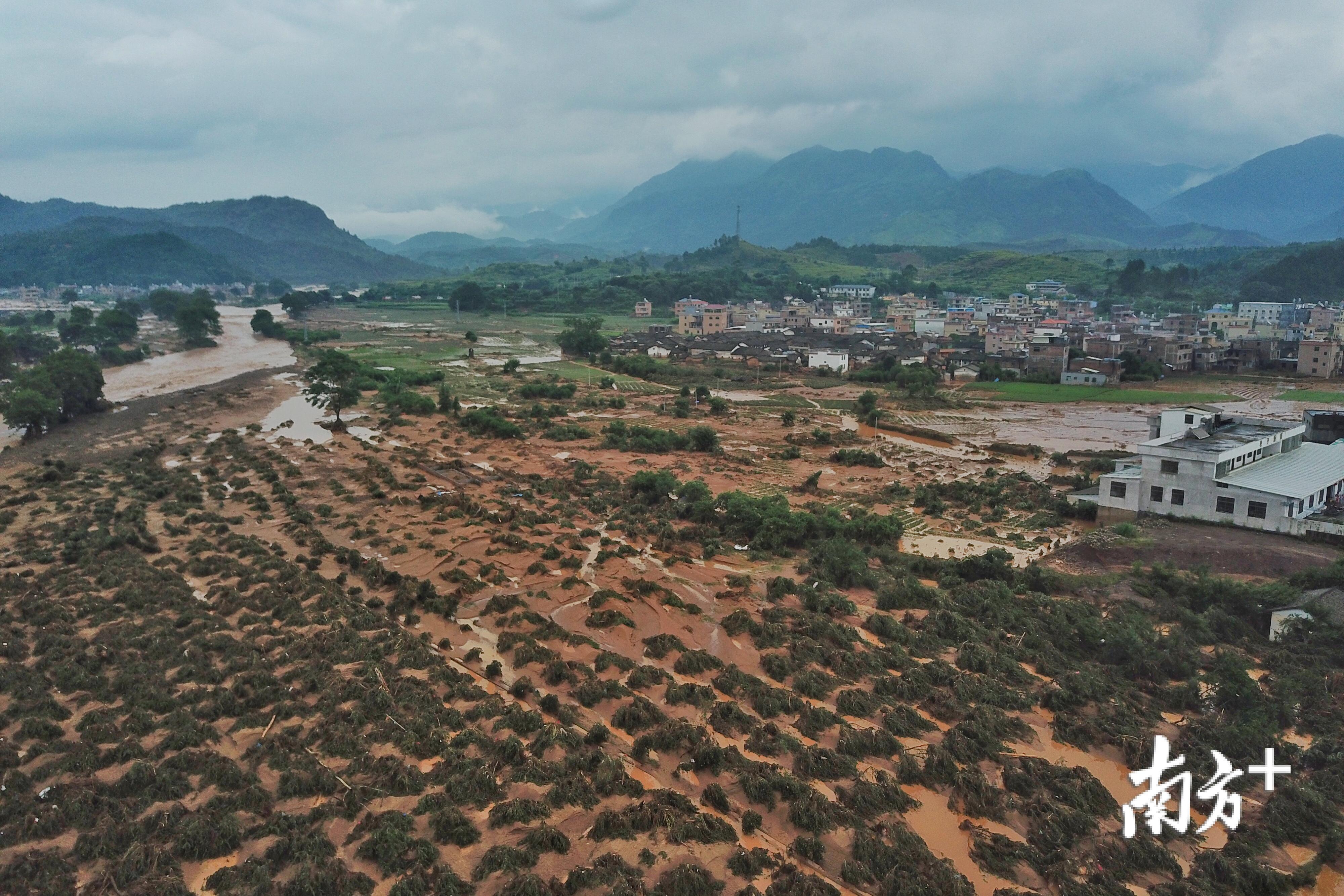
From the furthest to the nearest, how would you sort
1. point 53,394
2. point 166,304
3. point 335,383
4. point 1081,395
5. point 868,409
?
point 166,304 → point 1081,395 → point 868,409 → point 335,383 → point 53,394

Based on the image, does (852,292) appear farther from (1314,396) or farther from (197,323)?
(197,323)

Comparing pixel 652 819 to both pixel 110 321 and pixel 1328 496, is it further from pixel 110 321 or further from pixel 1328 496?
pixel 110 321

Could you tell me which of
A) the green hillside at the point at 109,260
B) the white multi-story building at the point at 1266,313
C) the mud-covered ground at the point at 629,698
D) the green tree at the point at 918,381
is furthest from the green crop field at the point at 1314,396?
the green hillside at the point at 109,260

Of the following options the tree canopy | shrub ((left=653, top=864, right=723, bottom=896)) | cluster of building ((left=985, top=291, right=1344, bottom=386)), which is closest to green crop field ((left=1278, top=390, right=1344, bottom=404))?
cluster of building ((left=985, top=291, right=1344, bottom=386))

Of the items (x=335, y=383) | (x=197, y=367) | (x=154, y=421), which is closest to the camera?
(x=154, y=421)

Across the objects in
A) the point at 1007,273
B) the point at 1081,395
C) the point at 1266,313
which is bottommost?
the point at 1081,395

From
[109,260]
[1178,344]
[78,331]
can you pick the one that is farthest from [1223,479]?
[109,260]

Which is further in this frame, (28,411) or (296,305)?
(296,305)
